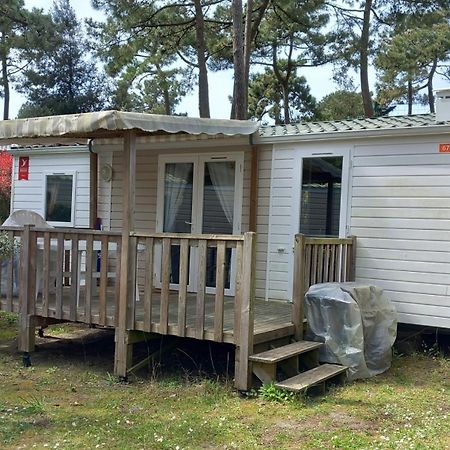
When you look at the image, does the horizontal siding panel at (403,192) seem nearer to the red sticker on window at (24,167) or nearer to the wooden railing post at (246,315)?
the wooden railing post at (246,315)

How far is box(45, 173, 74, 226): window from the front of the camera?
8758mm

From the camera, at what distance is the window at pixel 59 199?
876 centimetres

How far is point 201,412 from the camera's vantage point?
4234 millimetres

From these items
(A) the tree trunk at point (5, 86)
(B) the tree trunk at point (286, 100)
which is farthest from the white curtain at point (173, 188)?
(A) the tree trunk at point (5, 86)

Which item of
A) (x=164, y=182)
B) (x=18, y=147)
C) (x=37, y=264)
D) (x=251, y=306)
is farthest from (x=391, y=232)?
(x=18, y=147)

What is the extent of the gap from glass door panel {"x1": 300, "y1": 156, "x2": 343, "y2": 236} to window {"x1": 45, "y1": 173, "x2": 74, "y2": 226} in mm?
3759

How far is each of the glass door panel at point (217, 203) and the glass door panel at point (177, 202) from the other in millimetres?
233

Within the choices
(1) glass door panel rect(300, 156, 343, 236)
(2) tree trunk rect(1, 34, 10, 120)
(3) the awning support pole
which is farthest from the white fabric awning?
(2) tree trunk rect(1, 34, 10, 120)

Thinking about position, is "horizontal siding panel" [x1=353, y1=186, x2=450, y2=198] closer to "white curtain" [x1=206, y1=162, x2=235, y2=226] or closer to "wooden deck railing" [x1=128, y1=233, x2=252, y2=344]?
"white curtain" [x1=206, y1=162, x2=235, y2=226]

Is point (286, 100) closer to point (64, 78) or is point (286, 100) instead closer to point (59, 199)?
point (64, 78)

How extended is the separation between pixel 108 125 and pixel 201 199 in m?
2.63

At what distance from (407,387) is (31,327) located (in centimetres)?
367

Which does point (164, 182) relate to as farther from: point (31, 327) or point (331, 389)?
point (331, 389)

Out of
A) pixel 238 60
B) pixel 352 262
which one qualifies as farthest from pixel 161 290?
pixel 238 60
